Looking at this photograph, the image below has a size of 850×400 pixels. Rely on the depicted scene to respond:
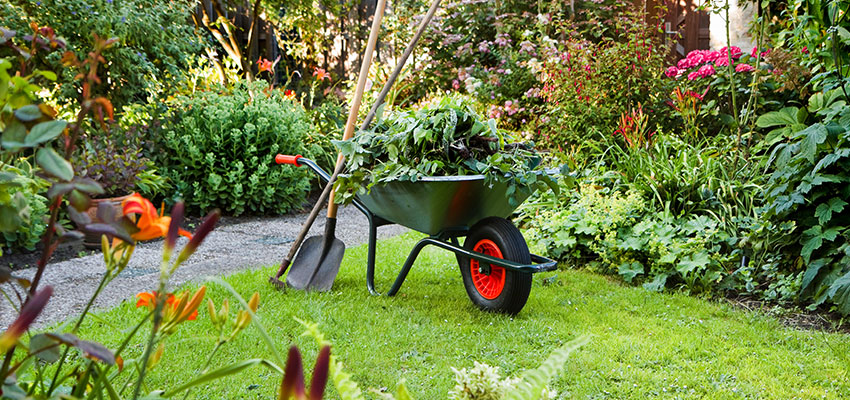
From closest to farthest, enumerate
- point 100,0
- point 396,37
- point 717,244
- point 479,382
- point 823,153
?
point 479,382, point 823,153, point 717,244, point 100,0, point 396,37

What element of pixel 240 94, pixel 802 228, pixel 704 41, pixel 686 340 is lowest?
pixel 686 340

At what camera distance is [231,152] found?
4.75 meters

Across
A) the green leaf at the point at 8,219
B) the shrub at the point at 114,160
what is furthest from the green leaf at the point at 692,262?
the shrub at the point at 114,160

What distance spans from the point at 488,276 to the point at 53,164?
7.58 ft

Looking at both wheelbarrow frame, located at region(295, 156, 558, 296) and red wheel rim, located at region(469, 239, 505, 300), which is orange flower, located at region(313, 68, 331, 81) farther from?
red wheel rim, located at region(469, 239, 505, 300)

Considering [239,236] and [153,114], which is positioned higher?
[153,114]

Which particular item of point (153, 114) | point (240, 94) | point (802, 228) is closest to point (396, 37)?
point (240, 94)

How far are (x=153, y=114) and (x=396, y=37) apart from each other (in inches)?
140

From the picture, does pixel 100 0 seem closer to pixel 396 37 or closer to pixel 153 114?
pixel 153 114

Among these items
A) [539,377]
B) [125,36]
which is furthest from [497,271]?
[125,36]

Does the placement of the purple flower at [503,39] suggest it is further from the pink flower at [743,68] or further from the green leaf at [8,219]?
the green leaf at [8,219]

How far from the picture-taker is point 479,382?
2.64 feet

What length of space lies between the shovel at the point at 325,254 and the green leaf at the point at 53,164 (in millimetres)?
2303

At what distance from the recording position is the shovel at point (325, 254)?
9.21 feet
